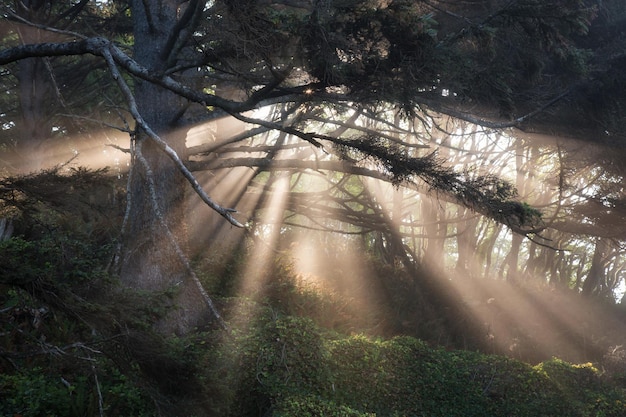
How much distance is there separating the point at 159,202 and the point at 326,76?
445 centimetres

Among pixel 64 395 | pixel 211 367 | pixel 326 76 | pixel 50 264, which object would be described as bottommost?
pixel 64 395

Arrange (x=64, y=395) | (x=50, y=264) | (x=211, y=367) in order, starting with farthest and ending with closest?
(x=211, y=367) < (x=64, y=395) < (x=50, y=264)

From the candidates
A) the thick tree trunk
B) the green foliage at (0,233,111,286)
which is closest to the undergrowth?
the green foliage at (0,233,111,286)

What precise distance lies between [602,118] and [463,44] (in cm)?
307

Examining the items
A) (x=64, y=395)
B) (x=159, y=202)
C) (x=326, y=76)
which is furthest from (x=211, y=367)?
(x=326, y=76)

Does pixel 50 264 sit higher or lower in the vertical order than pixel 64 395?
higher

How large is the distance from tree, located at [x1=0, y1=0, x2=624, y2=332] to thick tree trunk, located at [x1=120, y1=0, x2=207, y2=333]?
22 mm

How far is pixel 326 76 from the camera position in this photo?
6.46m

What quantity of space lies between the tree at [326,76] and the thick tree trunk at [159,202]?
0.02m

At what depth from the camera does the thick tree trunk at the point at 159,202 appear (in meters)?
9.54

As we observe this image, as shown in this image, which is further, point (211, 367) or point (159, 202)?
point (159, 202)

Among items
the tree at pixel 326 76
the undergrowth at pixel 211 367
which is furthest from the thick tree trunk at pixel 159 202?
the undergrowth at pixel 211 367

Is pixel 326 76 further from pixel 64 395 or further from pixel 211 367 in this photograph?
pixel 64 395

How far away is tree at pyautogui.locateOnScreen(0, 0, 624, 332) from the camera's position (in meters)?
5.66
